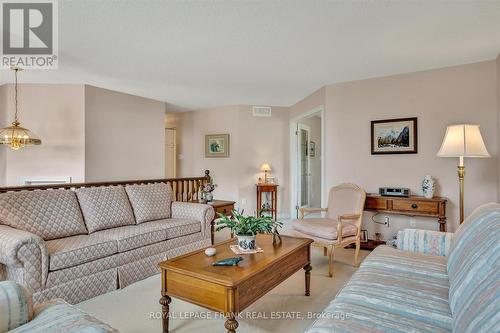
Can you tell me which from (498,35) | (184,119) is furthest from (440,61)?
(184,119)

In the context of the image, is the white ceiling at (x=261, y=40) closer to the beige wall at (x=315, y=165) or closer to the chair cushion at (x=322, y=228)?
the chair cushion at (x=322, y=228)

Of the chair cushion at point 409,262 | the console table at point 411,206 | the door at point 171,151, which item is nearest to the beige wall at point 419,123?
the console table at point 411,206

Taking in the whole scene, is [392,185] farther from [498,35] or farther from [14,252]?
[14,252]

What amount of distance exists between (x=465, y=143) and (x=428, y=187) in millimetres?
796

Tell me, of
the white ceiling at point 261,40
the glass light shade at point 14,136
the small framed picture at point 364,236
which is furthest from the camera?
the small framed picture at point 364,236

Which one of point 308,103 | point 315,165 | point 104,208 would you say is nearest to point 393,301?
point 104,208

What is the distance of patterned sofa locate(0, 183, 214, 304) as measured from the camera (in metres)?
2.13

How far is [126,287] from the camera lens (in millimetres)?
2689

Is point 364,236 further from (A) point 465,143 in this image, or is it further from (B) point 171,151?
(B) point 171,151

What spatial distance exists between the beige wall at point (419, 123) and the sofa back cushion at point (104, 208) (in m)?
2.93

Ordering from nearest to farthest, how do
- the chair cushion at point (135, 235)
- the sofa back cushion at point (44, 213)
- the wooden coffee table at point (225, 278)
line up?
the wooden coffee table at point (225, 278) < the sofa back cushion at point (44, 213) < the chair cushion at point (135, 235)

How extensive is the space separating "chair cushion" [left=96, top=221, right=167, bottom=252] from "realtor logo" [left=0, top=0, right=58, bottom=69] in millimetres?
1977

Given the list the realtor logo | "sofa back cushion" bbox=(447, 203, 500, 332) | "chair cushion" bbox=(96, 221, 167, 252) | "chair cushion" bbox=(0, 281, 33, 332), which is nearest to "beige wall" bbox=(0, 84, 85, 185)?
the realtor logo

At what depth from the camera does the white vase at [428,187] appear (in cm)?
354
